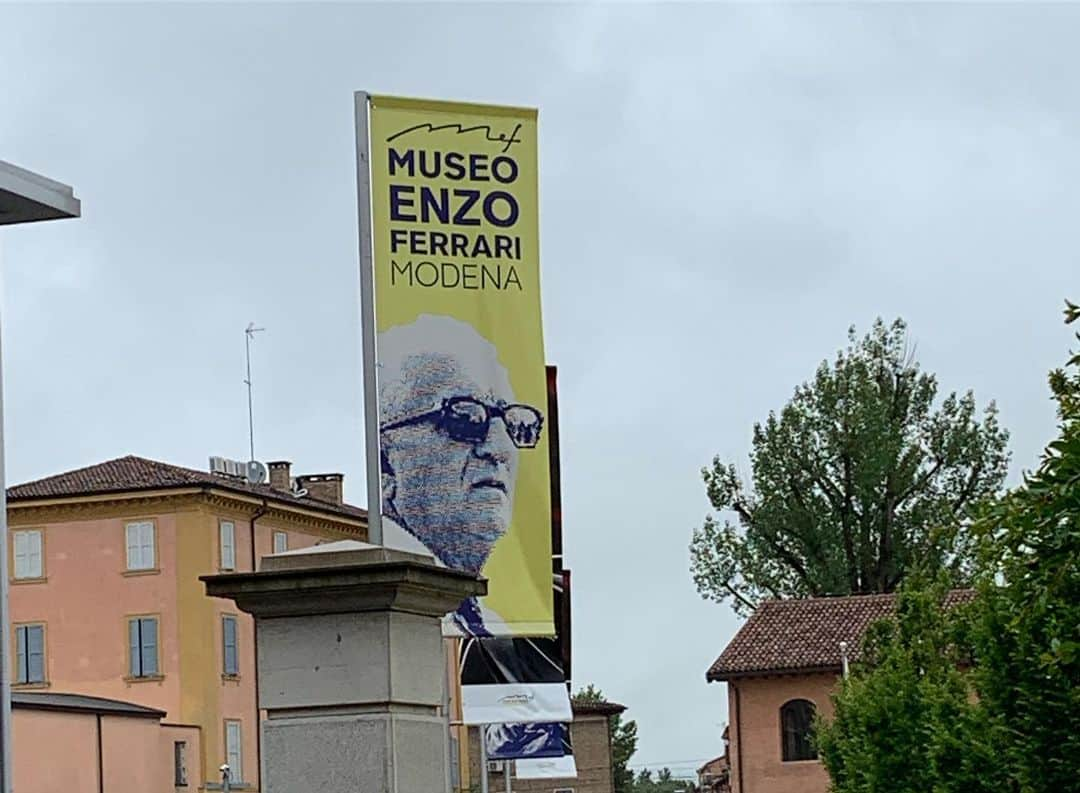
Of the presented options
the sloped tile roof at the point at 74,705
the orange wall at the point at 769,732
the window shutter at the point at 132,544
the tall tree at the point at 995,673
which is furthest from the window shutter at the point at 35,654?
the tall tree at the point at 995,673

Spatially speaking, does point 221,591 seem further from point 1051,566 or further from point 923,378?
point 923,378

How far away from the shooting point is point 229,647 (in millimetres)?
68062

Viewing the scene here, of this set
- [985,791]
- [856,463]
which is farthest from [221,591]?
[856,463]

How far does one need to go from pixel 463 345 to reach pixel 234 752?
57.1 m

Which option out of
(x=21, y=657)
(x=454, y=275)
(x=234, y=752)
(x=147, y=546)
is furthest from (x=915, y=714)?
(x=21, y=657)

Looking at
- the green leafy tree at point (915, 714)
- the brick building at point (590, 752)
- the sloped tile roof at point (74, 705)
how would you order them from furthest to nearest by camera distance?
the brick building at point (590, 752) → the sloped tile roof at point (74, 705) → the green leafy tree at point (915, 714)

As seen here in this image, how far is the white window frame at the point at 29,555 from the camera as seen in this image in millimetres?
69625

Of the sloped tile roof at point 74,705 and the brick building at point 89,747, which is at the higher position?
the sloped tile roof at point 74,705

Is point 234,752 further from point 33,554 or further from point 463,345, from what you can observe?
point 463,345

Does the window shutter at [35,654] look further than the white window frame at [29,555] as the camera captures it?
No

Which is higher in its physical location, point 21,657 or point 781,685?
point 21,657

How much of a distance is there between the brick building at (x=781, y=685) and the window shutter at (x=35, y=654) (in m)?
20.4
